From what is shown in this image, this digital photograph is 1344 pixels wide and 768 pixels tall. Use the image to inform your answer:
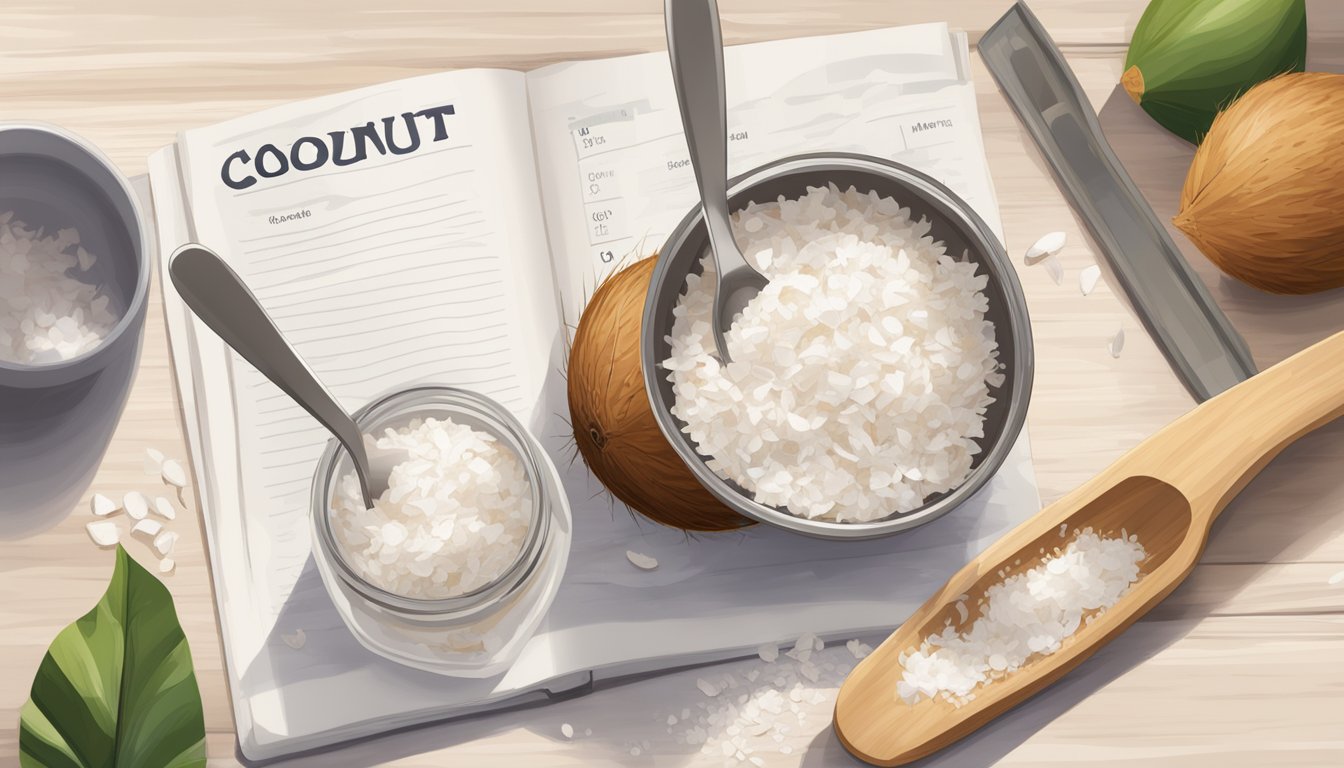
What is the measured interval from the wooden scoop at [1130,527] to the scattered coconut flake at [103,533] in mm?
542

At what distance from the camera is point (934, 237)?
63 cm

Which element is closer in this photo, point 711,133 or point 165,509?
point 711,133

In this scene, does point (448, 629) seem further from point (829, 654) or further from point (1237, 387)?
point (1237, 387)

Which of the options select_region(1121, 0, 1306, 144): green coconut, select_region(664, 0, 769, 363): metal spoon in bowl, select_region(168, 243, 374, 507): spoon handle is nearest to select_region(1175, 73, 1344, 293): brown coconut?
select_region(1121, 0, 1306, 144): green coconut

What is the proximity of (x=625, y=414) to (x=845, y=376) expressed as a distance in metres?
0.15

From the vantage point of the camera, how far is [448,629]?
67cm

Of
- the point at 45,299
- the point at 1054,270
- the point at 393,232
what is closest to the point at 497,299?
the point at 393,232

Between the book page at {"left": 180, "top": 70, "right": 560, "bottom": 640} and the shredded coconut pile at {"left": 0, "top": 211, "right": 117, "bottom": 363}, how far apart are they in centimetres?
9

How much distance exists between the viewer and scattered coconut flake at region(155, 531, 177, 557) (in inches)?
27.9

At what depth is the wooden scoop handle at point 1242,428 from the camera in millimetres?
680

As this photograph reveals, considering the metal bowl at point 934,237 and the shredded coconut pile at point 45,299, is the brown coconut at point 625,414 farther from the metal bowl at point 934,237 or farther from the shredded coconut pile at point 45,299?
the shredded coconut pile at point 45,299

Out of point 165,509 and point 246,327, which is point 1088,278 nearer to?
point 246,327

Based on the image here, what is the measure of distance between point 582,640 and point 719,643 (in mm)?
100

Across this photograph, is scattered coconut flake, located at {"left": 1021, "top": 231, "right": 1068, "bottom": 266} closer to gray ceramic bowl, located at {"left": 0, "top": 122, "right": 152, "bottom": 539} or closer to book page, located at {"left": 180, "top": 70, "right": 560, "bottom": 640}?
book page, located at {"left": 180, "top": 70, "right": 560, "bottom": 640}
